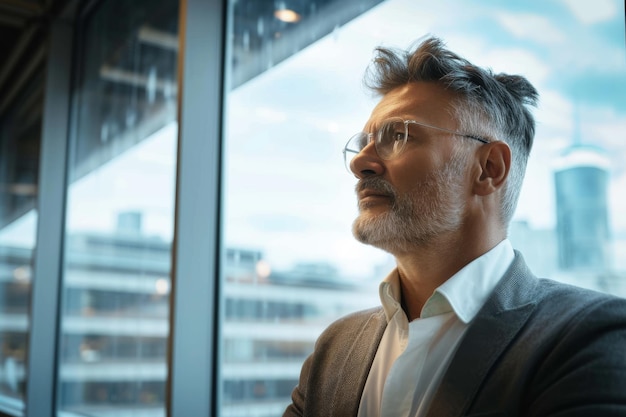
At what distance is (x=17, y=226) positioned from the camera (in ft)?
18.1

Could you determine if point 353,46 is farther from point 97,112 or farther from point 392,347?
point 97,112

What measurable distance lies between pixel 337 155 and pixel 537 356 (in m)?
1.15

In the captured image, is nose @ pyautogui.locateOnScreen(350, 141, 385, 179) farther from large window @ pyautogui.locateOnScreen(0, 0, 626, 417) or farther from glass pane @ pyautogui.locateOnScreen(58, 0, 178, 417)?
glass pane @ pyautogui.locateOnScreen(58, 0, 178, 417)

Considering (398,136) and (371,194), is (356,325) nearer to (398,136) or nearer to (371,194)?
(371,194)

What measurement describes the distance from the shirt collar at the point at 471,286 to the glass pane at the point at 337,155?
18 cm

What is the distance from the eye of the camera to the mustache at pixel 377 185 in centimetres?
146

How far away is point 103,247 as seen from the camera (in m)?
3.88

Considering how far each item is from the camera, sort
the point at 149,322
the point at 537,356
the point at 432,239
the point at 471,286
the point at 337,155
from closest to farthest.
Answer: the point at 537,356 → the point at 471,286 → the point at 432,239 → the point at 337,155 → the point at 149,322

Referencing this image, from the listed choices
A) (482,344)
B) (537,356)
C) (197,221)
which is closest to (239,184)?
(197,221)

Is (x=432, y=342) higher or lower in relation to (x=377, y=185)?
lower

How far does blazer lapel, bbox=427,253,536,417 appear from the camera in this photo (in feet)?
3.82

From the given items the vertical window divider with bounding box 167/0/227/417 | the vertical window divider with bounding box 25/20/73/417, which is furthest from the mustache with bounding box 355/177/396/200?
the vertical window divider with bounding box 25/20/73/417

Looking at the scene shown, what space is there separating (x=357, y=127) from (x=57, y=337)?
9.61 ft

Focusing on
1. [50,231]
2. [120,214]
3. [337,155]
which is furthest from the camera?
[50,231]
